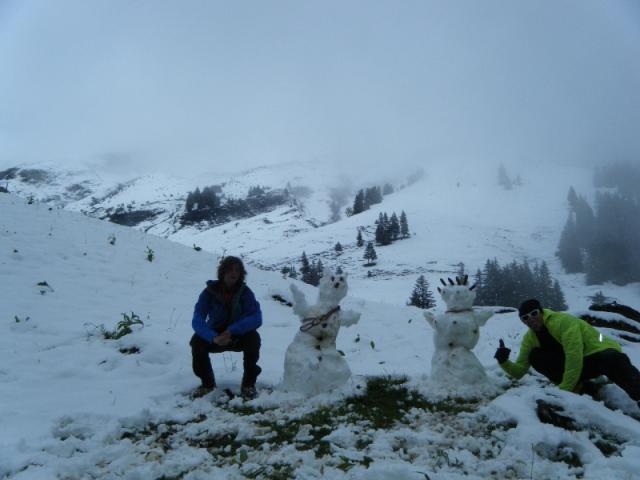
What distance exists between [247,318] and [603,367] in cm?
398

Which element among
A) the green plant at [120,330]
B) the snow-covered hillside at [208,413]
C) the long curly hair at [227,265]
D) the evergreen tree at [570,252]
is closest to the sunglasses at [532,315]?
the snow-covered hillside at [208,413]

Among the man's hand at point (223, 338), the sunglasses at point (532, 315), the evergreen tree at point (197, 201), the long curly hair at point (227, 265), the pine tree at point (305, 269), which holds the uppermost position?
the evergreen tree at point (197, 201)

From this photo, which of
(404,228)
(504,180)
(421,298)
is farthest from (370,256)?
(504,180)

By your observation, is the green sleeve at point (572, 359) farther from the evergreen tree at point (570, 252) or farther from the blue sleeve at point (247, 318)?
the evergreen tree at point (570, 252)

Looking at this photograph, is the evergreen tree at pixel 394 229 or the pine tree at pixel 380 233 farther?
the evergreen tree at pixel 394 229

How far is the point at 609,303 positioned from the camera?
1213cm

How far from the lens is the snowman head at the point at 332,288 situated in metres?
5.38

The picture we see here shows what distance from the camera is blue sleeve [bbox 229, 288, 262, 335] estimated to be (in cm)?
493

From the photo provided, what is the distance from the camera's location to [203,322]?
502 centimetres

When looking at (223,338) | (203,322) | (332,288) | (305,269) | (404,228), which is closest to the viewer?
(223,338)

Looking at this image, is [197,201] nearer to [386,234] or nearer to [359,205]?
[359,205]

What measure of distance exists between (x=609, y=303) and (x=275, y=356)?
10.6 m

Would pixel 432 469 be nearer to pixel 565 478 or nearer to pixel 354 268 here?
pixel 565 478

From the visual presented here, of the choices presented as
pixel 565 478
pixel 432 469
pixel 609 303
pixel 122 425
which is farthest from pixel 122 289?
pixel 609 303
